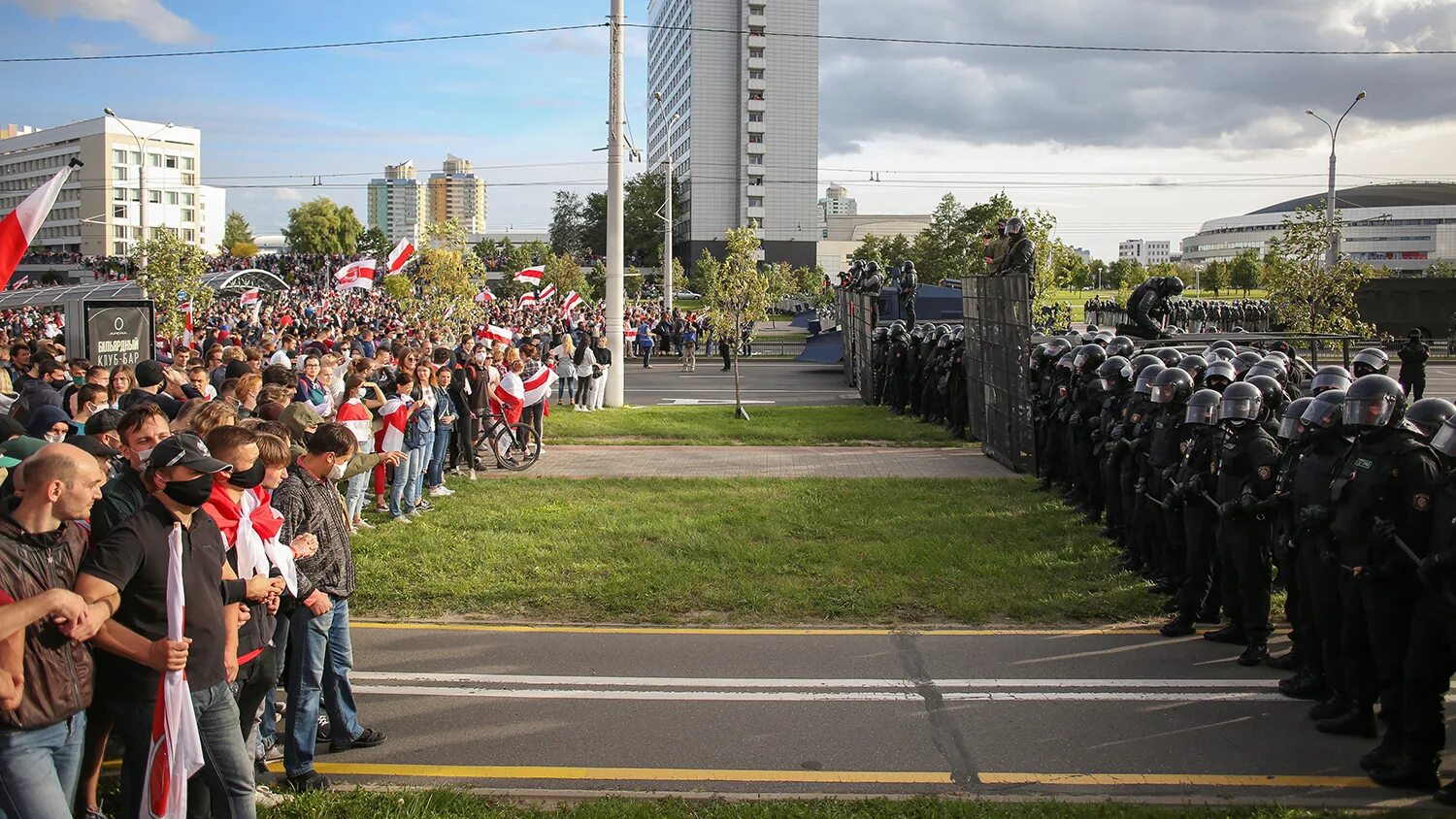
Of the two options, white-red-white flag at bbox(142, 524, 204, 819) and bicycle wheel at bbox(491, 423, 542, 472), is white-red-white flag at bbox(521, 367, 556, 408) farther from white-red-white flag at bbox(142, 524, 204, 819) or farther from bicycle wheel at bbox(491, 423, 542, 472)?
white-red-white flag at bbox(142, 524, 204, 819)

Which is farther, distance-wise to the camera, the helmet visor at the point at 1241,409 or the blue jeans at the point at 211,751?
the helmet visor at the point at 1241,409

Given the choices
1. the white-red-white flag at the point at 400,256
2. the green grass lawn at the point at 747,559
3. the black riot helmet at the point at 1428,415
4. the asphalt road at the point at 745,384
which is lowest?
the green grass lawn at the point at 747,559

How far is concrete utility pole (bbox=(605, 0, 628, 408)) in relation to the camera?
2258cm

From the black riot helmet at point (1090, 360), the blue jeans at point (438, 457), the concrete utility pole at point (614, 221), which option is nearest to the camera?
the black riot helmet at point (1090, 360)

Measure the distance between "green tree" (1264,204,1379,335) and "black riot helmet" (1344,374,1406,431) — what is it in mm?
22177

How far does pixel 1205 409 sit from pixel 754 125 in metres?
93.1

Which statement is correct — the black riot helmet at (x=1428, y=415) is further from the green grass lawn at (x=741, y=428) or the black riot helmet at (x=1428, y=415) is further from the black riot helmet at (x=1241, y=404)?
the green grass lawn at (x=741, y=428)

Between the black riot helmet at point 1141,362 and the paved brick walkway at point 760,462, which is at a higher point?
the black riot helmet at point 1141,362

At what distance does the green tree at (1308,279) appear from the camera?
85.4ft

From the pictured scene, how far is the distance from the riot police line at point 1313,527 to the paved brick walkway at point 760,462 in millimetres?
4780

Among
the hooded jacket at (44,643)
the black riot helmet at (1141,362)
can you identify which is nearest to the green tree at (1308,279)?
→ the black riot helmet at (1141,362)

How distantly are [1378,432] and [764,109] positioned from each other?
94834mm

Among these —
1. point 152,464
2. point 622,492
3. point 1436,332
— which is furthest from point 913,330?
point 1436,332

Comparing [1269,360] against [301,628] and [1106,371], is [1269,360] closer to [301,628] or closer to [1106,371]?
[1106,371]
